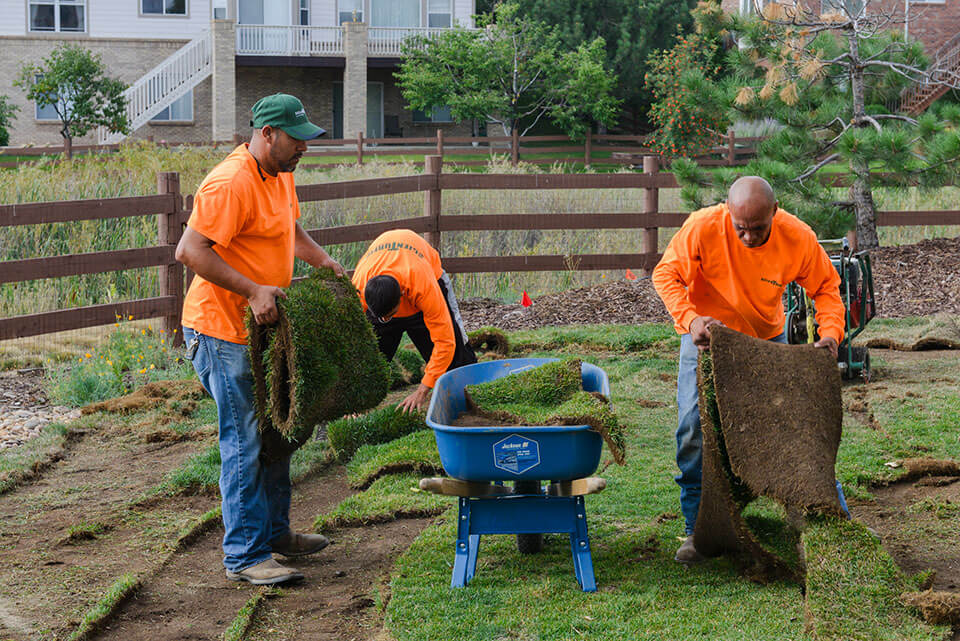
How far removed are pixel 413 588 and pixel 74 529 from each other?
2.00 metres

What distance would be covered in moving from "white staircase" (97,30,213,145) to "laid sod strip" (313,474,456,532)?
2559 cm

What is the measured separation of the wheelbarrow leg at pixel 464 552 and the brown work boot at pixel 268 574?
76 cm

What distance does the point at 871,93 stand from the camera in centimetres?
1351

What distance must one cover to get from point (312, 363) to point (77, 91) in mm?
26513

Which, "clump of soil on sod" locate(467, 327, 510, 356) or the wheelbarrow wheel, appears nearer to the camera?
the wheelbarrow wheel

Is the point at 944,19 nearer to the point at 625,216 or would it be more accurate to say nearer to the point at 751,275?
the point at 625,216

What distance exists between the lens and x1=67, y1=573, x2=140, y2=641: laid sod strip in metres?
4.34

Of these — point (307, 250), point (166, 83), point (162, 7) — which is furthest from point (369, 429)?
point (162, 7)

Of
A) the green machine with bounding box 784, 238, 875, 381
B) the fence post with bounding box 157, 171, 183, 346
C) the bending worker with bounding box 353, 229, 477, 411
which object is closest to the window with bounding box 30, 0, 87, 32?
the fence post with bounding box 157, 171, 183, 346

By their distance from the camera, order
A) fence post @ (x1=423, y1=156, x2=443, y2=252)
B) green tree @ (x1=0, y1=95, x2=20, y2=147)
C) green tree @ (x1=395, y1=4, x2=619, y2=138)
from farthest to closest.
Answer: green tree @ (x1=395, y1=4, x2=619, y2=138) < green tree @ (x1=0, y1=95, x2=20, y2=147) < fence post @ (x1=423, y1=156, x2=443, y2=252)

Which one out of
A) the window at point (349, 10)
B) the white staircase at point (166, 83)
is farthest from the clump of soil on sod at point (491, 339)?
the window at point (349, 10)

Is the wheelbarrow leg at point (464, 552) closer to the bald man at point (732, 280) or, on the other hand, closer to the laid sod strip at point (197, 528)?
the bald man at point (732, 280)

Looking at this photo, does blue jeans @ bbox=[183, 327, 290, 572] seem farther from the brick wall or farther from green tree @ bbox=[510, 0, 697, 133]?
green tree @ bbox=[510, 0, 697, 133]

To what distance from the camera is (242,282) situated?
178 inches
